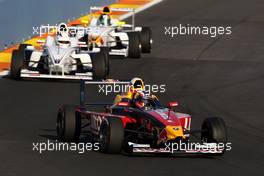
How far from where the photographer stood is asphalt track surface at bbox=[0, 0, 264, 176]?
19719mm

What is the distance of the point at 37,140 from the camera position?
22188 mm

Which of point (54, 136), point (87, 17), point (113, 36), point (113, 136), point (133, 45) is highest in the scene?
point (87, 17)

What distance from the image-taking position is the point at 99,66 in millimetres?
30688

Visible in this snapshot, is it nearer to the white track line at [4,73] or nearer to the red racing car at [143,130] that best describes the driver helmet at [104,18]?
the white track line at [4,73]

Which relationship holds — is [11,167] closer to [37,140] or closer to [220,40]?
[37,140]

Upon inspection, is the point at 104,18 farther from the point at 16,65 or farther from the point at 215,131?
the point at 215,131

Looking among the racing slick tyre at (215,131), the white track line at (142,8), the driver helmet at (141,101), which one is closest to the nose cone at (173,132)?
the racing slick tyre at (215,131)

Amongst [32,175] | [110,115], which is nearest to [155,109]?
[110,115]

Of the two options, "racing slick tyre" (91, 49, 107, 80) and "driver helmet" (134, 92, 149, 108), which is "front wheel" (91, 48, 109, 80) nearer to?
"racing slick tyre" (91, 49, 107, 80)

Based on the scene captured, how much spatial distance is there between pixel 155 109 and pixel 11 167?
11.8 ft

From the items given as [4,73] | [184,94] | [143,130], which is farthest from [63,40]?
[143,130]

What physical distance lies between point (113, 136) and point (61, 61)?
10248mm

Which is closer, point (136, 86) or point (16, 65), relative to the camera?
point (136, 86)

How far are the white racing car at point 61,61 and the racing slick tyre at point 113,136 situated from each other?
992cm
